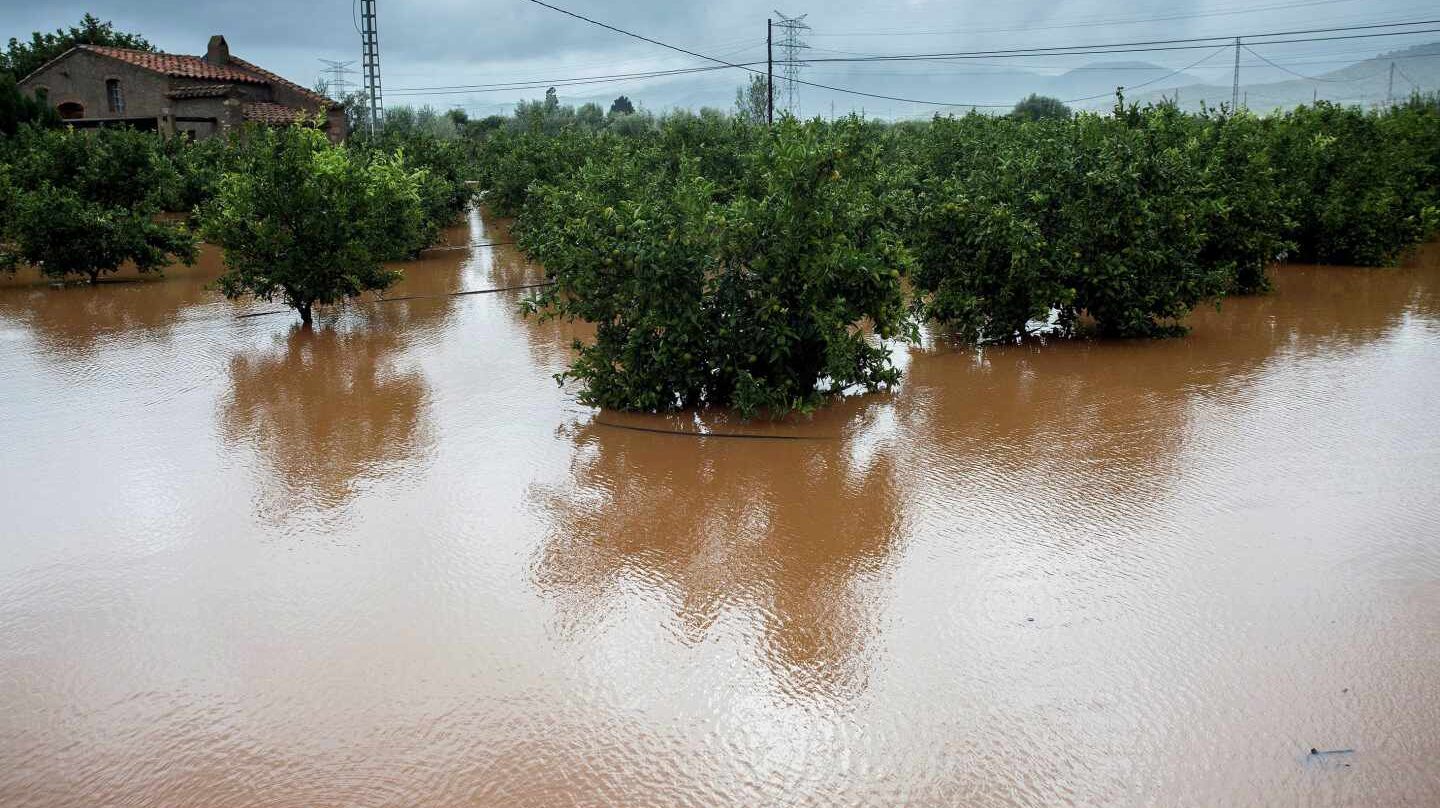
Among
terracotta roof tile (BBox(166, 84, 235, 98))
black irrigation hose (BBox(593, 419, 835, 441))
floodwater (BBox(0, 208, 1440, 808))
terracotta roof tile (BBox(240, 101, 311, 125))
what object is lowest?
floodwater (BBox(0, 208, 1440, 808))

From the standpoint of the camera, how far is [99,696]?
452 cm

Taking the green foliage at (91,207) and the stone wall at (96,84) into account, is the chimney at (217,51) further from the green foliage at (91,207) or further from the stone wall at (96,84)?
the green foliage at (91,207)

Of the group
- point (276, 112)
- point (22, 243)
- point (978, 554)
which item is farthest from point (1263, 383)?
point (276, 112)

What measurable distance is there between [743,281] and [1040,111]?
61043 mm

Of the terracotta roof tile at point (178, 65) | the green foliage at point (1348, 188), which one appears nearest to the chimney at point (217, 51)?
the terracotta roof tile at point (178, 65)

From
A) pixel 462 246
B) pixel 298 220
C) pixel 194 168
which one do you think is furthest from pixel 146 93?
pixel 298 220

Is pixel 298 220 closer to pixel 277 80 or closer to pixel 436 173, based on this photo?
pixel 436 173

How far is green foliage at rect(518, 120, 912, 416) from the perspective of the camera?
27.0 feet

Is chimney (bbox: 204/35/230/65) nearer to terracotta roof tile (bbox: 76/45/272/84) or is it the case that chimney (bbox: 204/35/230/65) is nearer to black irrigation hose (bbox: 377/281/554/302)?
terracotta roof tile (bbox: 76/45/272/84)

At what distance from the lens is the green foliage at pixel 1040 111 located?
2075 centimetres

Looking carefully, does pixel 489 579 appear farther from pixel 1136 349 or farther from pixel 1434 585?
pixel 1136 349

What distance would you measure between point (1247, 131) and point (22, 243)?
→ 19.1 meters

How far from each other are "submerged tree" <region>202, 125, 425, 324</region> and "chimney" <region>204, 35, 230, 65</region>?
3302 centimetres

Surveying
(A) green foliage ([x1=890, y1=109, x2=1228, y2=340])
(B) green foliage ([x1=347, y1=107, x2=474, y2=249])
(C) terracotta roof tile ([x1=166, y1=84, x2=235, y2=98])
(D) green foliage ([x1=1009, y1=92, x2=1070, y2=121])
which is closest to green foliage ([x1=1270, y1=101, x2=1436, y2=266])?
(D) green foliage ([x1=1009, y1=92, x2=1070, y2=121])
